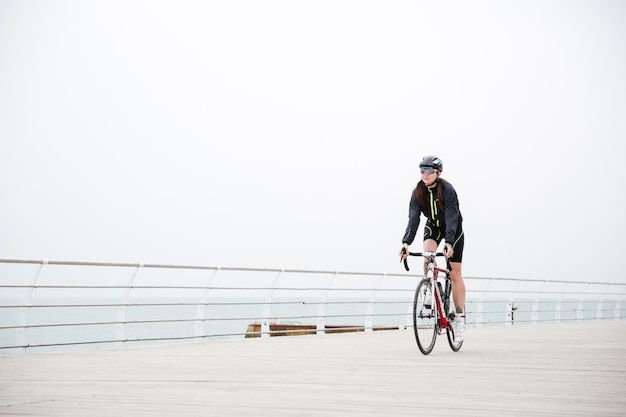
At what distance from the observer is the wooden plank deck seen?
3.91m

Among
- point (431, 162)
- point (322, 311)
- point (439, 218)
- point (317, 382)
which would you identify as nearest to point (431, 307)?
point (439, 218)

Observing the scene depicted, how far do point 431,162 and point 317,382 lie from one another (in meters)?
3.01

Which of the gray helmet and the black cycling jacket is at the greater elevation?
the gray helmet

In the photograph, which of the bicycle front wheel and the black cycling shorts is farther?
the black cycling shorts

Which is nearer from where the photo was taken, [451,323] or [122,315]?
[451,323]

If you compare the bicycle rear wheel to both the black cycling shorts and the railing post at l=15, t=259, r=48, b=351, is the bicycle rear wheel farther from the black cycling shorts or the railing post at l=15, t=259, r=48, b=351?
the railing post at l=15, t=259, r=48, b=351

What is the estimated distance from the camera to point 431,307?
747 centimetres

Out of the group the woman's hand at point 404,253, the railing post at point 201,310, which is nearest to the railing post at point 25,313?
the railing post at point 201,310

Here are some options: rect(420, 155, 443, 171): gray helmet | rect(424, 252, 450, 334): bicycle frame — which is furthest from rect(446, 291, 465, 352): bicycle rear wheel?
rect(420, 155, 443, 171): gray helmet

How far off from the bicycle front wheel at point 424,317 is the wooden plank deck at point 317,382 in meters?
0.16

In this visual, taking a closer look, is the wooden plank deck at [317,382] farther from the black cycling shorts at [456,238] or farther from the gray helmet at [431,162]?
the gray helmet at [431,162]

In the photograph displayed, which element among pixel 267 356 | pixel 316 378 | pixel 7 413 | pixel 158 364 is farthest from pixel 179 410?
pixel 267 356

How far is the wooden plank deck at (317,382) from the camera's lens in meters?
3.91

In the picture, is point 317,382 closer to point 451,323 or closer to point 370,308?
point 451,323
